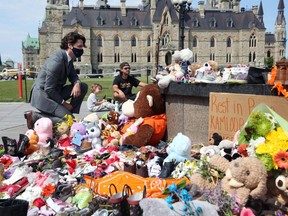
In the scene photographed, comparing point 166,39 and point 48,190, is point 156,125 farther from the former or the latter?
point 166,39

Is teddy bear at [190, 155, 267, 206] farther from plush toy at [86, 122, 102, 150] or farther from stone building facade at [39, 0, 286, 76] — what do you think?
stone building facade at [39, 0, 286, 76]

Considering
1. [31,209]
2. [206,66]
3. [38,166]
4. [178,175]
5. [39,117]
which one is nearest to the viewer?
[31,209]

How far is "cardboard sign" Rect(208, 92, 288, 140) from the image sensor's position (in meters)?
5.30

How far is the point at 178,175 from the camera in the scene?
4.35 metres

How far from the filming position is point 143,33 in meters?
83.5

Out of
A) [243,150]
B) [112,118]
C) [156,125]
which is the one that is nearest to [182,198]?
[243,150]

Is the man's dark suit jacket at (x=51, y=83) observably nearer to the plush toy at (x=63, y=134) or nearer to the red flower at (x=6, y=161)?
the plush toy at (x=63, y=134)

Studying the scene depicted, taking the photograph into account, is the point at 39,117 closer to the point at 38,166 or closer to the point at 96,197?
the point at 38,166

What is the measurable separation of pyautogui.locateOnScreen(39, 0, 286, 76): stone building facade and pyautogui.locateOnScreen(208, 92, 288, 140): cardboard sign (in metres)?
72.6

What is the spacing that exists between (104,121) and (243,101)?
110 inches

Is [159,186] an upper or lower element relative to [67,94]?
Result: lower

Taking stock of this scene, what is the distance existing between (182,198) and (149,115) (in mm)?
3272

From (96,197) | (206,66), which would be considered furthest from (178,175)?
(206,66)

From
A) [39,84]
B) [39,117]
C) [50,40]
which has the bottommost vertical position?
[39,117]
